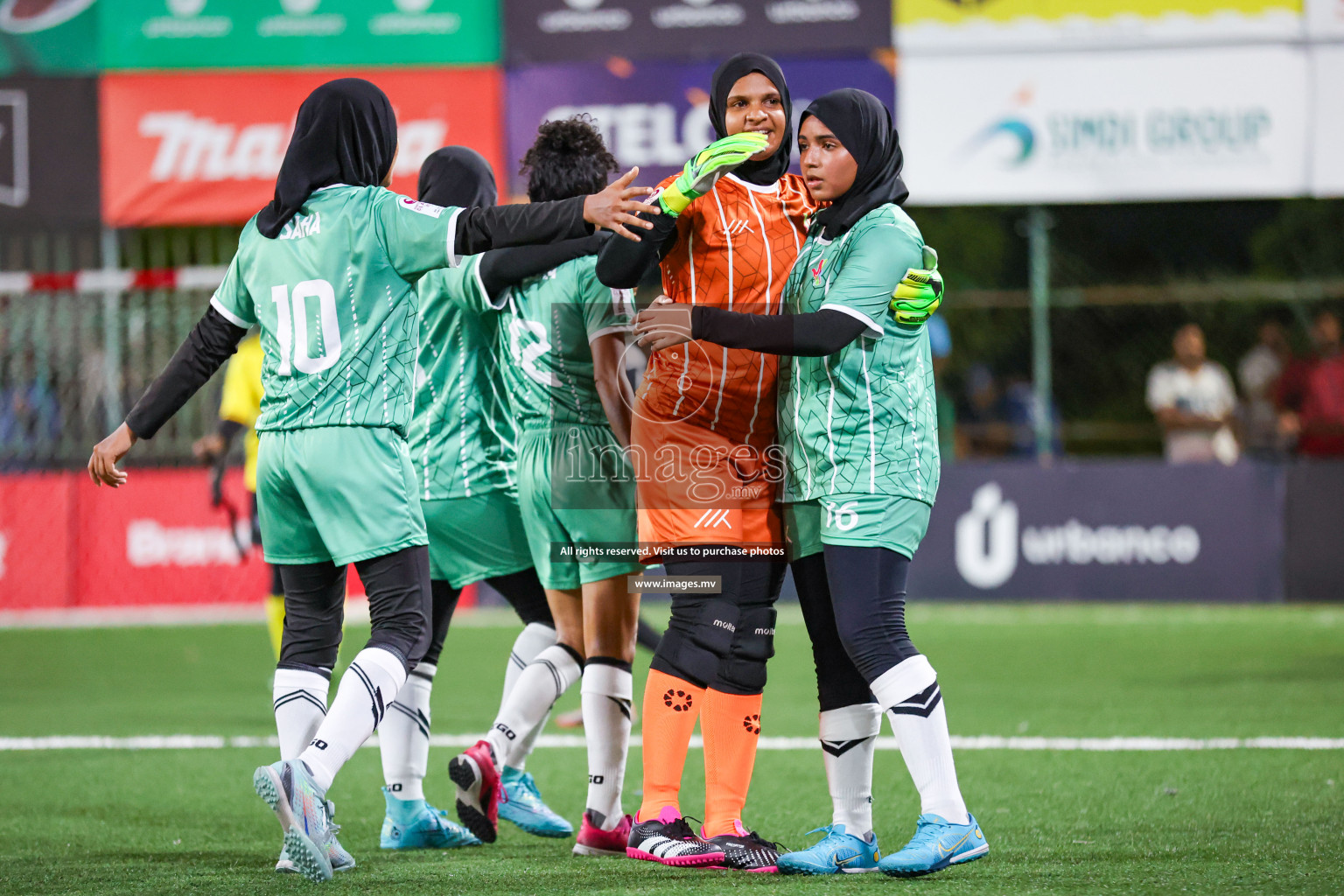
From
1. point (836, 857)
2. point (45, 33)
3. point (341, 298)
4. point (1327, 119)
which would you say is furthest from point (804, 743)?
point (45, 33)

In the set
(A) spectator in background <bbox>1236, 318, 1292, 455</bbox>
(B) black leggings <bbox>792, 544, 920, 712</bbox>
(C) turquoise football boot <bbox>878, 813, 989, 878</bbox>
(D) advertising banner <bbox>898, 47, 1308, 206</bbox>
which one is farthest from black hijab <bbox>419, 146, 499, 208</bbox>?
(A) spectator in background <bbox>1236, 318, 1292, 455</bbox>

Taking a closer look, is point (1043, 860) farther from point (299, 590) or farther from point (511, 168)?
point (511, 168)

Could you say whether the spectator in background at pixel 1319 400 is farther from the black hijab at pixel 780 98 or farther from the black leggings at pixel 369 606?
the black leggings at pixel 369 606

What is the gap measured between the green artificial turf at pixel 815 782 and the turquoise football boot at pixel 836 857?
4.9 inches

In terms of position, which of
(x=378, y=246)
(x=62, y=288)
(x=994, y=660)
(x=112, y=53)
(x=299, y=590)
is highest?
(x=112, y=53)

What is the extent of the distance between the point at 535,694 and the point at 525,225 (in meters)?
1.73

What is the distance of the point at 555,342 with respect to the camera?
4.93 metres

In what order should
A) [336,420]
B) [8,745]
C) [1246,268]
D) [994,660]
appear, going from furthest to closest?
[1246,268] → [994,660] → [8,745] → [336,420]

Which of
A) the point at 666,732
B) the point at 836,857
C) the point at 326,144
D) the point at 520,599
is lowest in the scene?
the point at 836,857

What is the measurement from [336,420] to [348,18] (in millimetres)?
10214

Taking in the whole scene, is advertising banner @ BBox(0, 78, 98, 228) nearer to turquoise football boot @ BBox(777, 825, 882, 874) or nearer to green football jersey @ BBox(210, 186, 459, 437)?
green football jersey @ BBox(210, 186, 459, 437)

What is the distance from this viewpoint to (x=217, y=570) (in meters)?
13.2

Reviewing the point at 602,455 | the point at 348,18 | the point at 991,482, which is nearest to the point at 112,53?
the point at 348,18

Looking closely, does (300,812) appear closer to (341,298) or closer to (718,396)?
(341,298)
